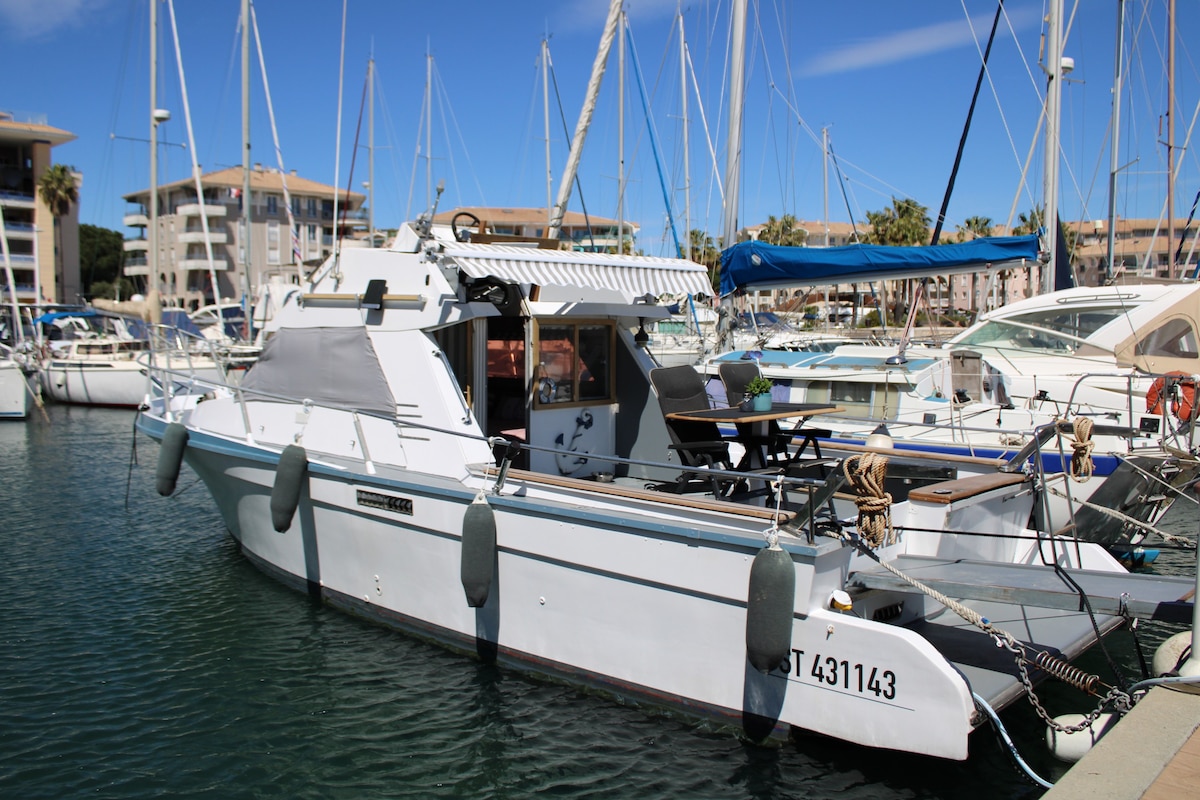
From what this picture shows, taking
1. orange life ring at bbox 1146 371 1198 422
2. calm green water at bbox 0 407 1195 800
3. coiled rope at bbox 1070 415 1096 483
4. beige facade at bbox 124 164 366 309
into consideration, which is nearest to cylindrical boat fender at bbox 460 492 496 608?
calm green water at bbox 0 407 1195 800

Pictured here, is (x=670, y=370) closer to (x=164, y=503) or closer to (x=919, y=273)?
Result: (x=919, y=273)

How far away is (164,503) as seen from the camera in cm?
1499

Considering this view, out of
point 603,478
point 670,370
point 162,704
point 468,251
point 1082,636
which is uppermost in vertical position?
point 468,251

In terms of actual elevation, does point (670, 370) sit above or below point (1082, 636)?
above

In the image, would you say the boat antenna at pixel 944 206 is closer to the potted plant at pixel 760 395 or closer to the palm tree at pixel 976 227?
the potted plant at pixel 760 395

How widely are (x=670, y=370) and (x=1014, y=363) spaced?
35.4 ft

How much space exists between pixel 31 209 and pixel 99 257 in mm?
17150

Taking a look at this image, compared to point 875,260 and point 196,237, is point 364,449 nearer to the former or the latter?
point 875,260

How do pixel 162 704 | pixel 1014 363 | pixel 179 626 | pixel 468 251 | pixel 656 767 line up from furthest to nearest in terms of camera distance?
pixel 1014 363 < pixel 179 626 < pixel 468 251 < pixel 162 704 < pixel 656 767

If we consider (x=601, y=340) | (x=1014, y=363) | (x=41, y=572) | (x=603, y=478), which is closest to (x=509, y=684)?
(x=603, y=478)

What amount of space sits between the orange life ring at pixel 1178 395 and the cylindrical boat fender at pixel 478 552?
756 centimetres

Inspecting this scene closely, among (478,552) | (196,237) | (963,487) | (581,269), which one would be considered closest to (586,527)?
(478,552)

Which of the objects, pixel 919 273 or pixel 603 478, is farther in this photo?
pixel 919 273

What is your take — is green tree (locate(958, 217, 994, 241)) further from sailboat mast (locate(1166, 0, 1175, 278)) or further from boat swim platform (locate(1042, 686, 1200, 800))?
boat swim platform (locate(1042, 686, 1200, 800))
